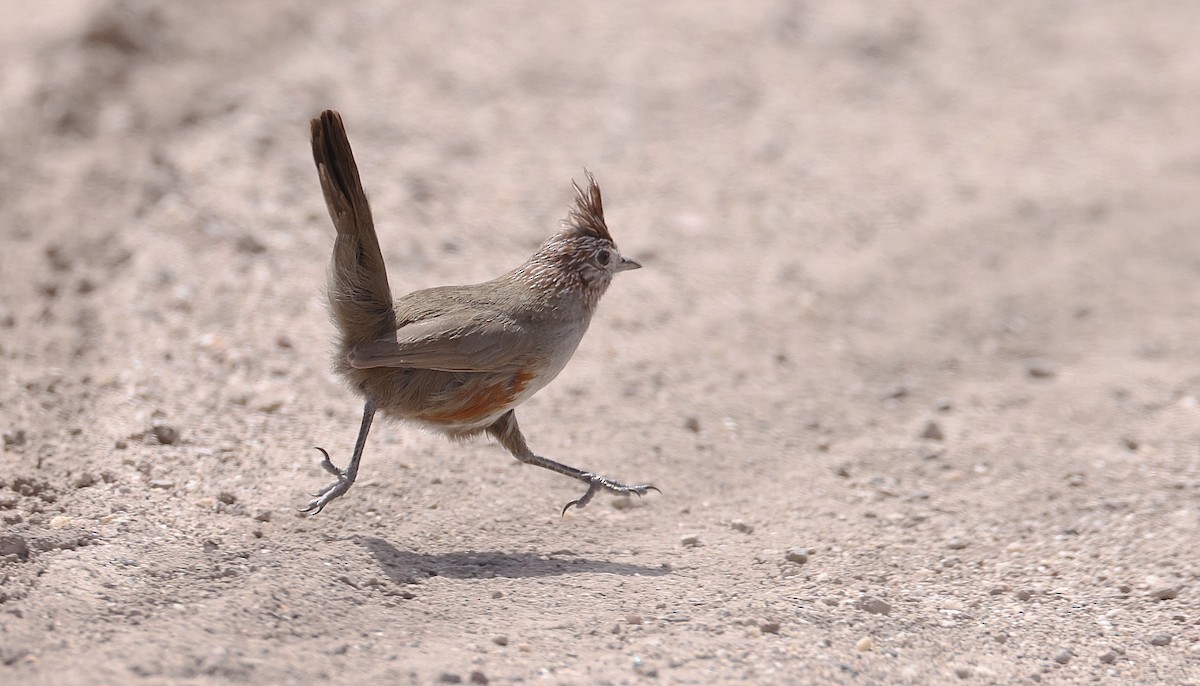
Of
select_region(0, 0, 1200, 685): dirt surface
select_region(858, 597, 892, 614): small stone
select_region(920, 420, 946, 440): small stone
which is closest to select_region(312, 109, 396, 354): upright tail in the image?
select_region(0, 0, 1200, 685): dirt surface

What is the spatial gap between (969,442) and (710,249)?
2466 mm

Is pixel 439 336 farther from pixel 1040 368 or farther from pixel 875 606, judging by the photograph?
pixel 1040 368

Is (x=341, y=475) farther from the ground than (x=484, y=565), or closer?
farther from the ground

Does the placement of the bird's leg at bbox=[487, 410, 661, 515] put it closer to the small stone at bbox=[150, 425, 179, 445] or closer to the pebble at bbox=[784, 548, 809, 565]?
the pebble at bbox=[784, 548, 809, 565]

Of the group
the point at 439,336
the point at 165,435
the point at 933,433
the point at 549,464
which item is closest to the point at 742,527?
the point at 549,464

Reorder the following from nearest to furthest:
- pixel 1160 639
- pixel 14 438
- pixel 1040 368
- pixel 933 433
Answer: pixel 1160 639 < pixel 14 438 < pixel 933 433 < pixel 1040 368

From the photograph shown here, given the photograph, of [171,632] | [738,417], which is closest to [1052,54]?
[738,417]

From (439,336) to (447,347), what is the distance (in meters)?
0.06

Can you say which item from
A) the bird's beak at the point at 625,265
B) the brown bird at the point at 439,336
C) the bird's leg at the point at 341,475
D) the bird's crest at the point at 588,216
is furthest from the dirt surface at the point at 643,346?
the bird's crest at the point at 588,216

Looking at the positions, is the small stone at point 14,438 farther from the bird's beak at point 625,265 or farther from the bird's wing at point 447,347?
the bird's beak at point 625,265

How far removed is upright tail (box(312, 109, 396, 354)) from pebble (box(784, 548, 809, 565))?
1936mm

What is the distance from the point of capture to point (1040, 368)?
24.0 ft

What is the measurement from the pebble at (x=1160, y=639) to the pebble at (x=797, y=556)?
4.45 feet

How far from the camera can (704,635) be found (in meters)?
4.30
